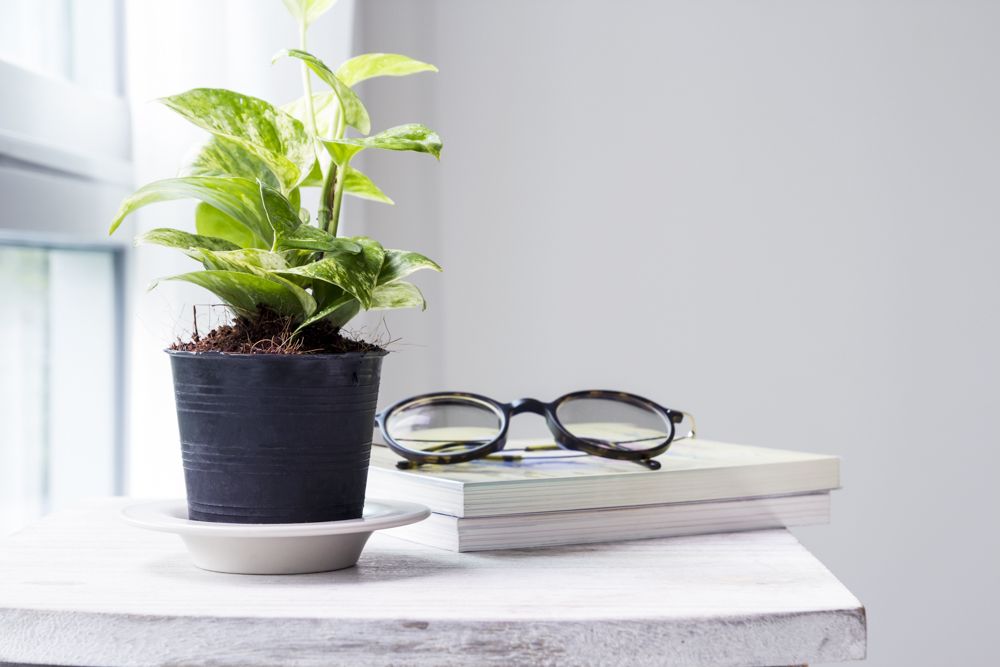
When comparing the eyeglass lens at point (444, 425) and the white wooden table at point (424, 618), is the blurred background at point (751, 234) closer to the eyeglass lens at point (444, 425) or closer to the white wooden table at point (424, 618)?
the eyeglass lens at point (444, 425)

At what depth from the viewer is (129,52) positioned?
0.89 m

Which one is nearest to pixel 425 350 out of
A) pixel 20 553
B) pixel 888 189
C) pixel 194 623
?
pixel 888 189

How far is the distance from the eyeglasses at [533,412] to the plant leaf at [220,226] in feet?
0.58

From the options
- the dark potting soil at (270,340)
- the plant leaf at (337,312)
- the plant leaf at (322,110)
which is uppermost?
the plant leaf at (322,110)

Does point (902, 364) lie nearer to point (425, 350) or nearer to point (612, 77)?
point (612, 77)

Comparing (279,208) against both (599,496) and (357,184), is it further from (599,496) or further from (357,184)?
(599,496)

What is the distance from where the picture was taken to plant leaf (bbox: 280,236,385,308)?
1.45ft

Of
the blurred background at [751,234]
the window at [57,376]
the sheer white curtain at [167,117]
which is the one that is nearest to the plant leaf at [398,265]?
the sheer white curtain at [167,117]

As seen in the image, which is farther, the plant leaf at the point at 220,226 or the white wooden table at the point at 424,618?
the plant leaf at the point at 220,226

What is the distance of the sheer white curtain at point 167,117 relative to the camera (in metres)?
0.83

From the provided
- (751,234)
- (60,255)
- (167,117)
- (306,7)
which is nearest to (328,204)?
(306,7)

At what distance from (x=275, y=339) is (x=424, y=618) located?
158mm

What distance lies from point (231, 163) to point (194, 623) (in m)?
0.24

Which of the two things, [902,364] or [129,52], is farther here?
[902,364]
